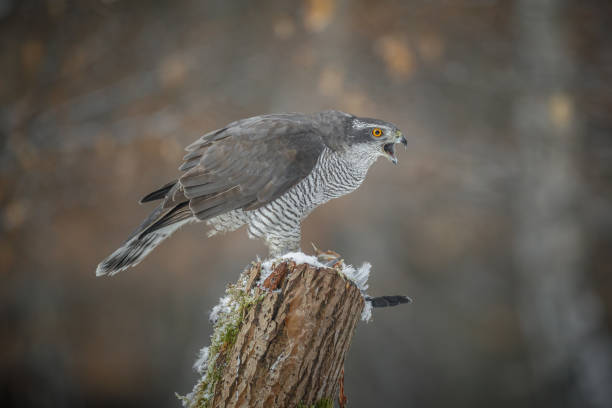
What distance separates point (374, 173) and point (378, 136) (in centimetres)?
342

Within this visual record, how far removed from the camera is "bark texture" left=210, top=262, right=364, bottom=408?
1.86m

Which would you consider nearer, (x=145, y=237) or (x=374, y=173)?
(x=145, y=237)

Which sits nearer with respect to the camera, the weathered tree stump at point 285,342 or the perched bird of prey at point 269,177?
the weathered tree stump at point 285,342

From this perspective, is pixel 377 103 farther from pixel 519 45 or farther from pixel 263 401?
A: pixel 263 401

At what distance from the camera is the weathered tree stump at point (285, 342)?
1866 millimetres

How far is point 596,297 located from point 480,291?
1488 millimetres

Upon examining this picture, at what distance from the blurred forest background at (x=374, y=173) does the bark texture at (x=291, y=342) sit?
12.5 ft

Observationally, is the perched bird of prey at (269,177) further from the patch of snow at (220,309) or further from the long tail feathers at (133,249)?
the patch of snow at (220,309)

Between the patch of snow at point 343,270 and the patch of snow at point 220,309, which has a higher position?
the patch of snow at point 343,270

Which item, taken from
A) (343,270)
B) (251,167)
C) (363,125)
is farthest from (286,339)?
(363,125)

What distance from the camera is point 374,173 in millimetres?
6117

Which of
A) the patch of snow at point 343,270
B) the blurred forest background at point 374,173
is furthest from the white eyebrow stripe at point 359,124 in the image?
the blurred forest background at point 374,173

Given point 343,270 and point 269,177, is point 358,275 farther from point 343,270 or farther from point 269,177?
point 269,177

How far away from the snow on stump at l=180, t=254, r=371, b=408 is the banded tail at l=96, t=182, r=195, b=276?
33.9 inches
